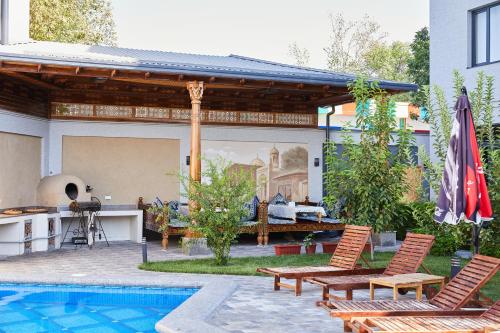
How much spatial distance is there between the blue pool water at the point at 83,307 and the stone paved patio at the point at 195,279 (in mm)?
162

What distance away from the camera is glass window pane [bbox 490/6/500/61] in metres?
15.5

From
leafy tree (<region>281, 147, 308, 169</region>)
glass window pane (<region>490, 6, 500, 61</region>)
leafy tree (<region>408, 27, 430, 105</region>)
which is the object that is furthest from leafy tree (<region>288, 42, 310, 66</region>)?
glass window pane (<region>490, 6, 500, 61</region>)

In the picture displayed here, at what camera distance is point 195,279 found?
33.9 ft

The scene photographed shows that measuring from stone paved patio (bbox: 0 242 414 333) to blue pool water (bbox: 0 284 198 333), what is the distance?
0.53 ft

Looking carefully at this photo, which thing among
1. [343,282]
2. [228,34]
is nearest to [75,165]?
[343,282]

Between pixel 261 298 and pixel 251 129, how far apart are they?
982 centimetres

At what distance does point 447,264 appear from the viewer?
12289mm

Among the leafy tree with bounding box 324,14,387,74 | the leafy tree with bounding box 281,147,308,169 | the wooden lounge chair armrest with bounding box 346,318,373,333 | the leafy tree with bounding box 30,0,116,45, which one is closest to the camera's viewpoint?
the wooden lounge chair armrest with bounding box 346,318,373,333

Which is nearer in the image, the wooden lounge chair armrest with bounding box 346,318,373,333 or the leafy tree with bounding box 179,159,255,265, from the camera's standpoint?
the wooden lounge chair armrest with bounding box 346,318,373,333

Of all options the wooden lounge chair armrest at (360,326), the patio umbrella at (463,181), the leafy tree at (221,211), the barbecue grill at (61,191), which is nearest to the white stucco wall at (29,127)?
the barbecue grill at (61,191)

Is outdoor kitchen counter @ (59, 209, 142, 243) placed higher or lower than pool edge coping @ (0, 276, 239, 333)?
higher

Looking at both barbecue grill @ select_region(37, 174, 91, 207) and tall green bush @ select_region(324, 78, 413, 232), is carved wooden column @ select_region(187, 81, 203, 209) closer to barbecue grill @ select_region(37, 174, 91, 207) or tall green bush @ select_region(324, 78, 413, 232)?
tall green bush @ select_region(324, 78, 413, 232)

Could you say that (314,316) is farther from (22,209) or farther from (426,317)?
(22,209)

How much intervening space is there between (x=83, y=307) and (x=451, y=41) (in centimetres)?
1170
